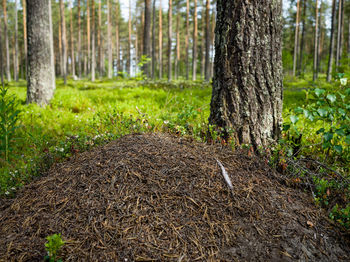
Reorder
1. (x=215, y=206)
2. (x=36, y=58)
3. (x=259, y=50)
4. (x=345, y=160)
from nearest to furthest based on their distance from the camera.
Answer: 1. (x=215, y=206)
2. (x=259, y=50)
3. (x=345, y=160)
4. (x=36, y=58)

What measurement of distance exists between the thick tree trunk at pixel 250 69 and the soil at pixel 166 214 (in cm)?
54

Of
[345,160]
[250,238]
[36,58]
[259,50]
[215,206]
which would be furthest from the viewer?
[36,58]

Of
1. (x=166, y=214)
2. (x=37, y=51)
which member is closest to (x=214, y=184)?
(x=166, y=214)

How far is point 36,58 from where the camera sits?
6273 millimetres

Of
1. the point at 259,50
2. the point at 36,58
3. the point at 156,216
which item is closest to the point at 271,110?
the point at 259,50

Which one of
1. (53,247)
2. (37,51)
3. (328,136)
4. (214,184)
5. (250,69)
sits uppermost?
(37,51)

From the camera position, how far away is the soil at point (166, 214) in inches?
66.3

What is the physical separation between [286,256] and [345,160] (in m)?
1.97

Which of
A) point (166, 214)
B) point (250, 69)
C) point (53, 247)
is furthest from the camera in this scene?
point (250, 69)

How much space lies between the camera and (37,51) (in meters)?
6.28

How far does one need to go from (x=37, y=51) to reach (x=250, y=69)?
234 inches

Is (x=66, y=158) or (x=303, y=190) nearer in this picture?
(x=303, y=190)

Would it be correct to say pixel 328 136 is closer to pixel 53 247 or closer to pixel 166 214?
pixel 166 214

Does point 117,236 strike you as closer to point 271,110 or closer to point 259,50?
point 271,110
